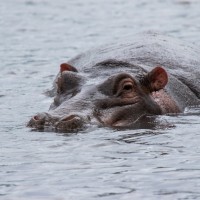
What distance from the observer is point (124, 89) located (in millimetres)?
10508

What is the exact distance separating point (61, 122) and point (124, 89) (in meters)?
1.08

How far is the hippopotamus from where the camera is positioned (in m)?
9.98

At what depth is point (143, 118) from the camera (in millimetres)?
10570

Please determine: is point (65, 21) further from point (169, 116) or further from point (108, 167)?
point (108, 167)

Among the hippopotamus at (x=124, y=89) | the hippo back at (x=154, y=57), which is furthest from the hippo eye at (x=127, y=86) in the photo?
the hippo back at (x=154, y=57)

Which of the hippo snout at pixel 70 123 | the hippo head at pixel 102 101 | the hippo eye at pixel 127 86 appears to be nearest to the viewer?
the hippo snout at pixel 70 123

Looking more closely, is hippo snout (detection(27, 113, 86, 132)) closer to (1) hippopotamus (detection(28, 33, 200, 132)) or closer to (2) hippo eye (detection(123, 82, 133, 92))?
(1) hippopotamus (detection(28, 33, 200, 132))

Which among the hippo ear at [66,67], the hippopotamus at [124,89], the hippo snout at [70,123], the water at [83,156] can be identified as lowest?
the water at [83,156]

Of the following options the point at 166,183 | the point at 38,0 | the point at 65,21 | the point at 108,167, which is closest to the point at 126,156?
the point at 108,167

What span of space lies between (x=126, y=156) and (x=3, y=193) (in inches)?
62.7

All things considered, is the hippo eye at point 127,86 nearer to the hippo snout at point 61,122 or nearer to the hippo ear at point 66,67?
the hippo snout at point 61,122

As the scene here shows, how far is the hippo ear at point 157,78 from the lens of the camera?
10.6 meters

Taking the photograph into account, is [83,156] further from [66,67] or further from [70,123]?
[66,67]

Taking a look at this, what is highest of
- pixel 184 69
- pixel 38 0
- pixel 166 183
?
pixel 38 0
